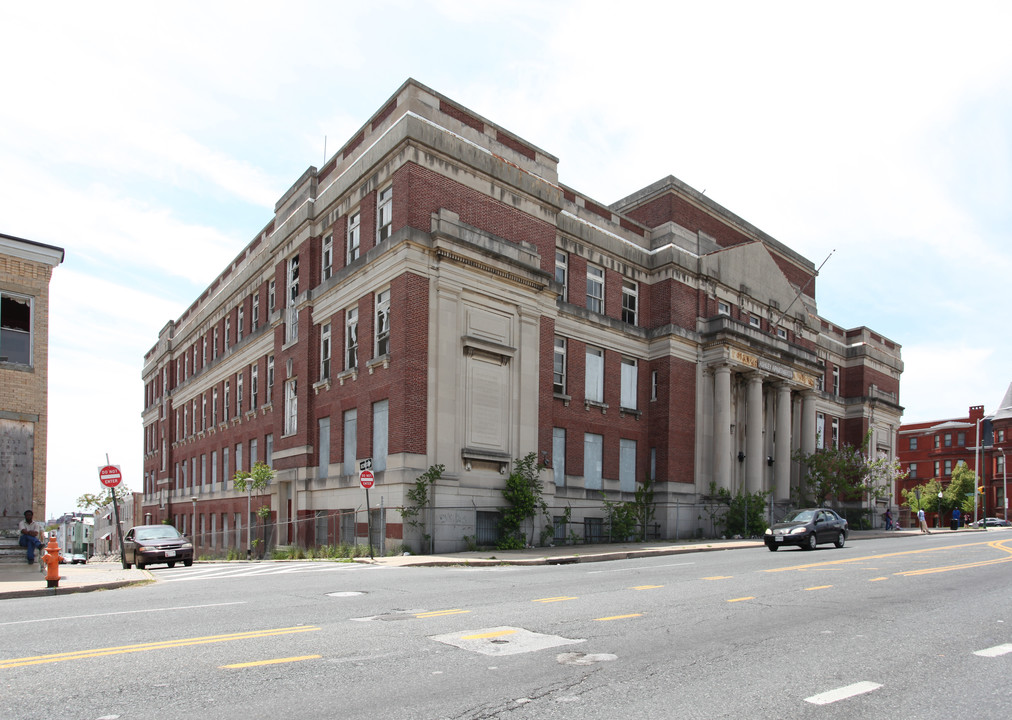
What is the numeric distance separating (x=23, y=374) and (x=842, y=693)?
21.3 meters

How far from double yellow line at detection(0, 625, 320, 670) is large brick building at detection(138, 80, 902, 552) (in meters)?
15.8

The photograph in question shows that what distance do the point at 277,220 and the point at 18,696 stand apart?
3333 centimetres

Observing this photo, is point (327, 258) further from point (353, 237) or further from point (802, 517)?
point (802, 517)

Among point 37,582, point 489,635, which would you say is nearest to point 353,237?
point 37,582

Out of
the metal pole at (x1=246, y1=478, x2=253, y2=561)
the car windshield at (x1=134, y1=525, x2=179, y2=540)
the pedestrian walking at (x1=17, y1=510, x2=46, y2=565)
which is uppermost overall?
the pedestrian walking at (x1=17, y1=510, x2=46, y2=565)

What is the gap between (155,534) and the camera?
2502 centimetres

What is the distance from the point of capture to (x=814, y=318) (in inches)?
1932

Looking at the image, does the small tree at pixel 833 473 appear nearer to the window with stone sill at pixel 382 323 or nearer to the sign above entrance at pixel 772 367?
the sign above entrance at pixel 772 367

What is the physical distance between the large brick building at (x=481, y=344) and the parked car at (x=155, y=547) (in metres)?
5.48

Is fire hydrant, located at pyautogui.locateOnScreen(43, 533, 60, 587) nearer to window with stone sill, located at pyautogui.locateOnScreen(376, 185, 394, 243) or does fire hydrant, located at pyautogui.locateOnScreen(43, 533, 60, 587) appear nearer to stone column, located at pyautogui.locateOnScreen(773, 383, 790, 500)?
window with stone sill, located at pyautogui.locateOnScreen(376, 185, 394, 243)

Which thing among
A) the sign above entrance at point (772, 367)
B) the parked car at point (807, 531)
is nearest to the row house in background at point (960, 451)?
the sign above entrance at point (772, 367)

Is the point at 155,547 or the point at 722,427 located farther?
the point at 722,427

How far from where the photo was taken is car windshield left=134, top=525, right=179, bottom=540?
24828 mm

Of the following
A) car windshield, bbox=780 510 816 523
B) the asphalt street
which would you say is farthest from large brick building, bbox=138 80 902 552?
the asphalt street
